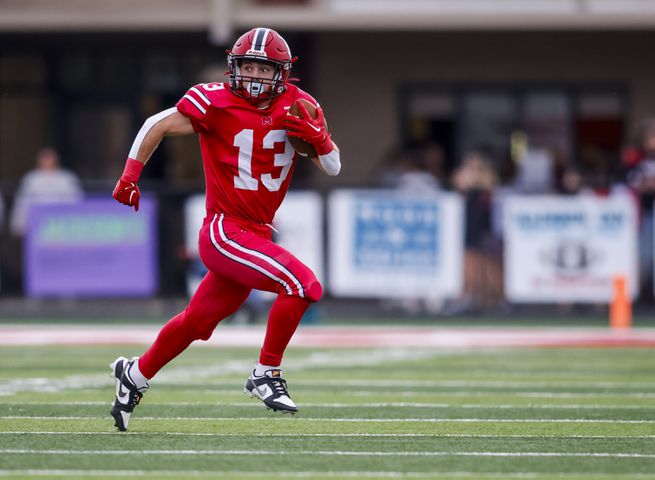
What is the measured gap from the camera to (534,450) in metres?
6.66

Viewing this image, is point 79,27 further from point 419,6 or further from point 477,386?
point 477,386

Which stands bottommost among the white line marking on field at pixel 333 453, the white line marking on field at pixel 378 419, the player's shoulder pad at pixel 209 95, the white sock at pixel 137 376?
the white line marking on field at pixel 378 419

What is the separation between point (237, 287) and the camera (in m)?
7.41

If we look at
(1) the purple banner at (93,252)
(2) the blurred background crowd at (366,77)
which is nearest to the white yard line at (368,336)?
→ (1) the purple banner at (93,252)

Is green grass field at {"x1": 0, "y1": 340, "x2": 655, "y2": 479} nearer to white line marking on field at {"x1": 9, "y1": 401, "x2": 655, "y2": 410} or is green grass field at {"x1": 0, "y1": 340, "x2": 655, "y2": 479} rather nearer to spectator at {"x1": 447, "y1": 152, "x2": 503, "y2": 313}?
white line marking on field at {"x1": 9, "y1": 401, "x2": 655, "y2": 410}

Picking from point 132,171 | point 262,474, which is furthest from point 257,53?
point 262,474

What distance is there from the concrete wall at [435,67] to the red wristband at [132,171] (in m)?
14.4

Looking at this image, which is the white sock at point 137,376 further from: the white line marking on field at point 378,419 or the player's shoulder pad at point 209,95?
the player's shoulder pad at point 209,95

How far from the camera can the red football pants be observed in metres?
7.23

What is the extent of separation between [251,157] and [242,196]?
20cm

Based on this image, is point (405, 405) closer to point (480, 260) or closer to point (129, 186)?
point (129, 186)

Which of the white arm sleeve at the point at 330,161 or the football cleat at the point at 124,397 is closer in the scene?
the football cleat at the point at 124,397

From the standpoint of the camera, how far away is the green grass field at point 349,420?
6145mm

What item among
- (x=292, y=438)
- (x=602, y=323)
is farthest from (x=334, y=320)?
(x=292, y=438)
